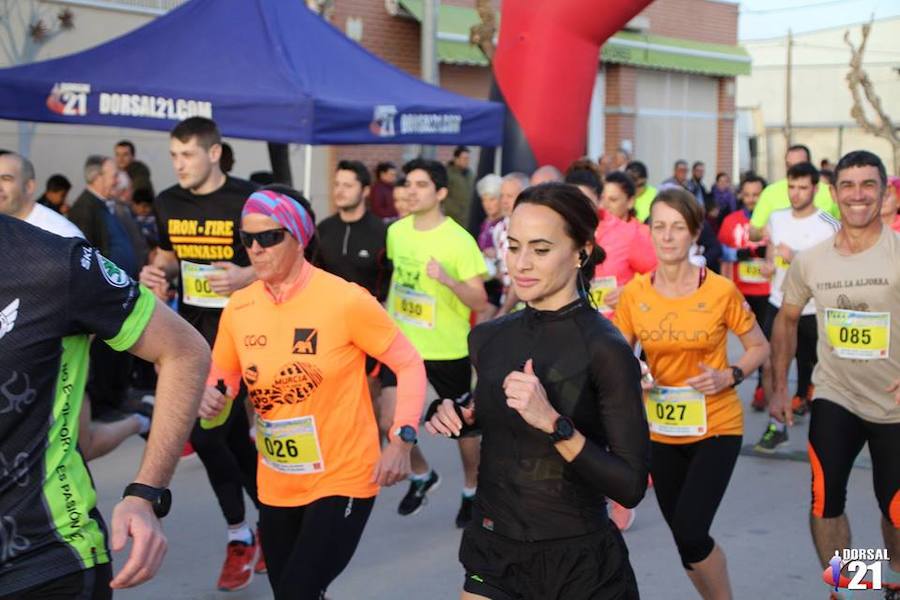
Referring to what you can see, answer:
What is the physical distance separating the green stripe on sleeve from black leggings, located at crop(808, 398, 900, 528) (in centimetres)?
314

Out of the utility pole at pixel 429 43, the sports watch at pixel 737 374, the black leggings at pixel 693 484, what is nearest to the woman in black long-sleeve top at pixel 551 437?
the black leggings at pixel 693 484

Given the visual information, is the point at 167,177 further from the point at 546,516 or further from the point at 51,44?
the point at 546,516

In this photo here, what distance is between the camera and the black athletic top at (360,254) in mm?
7375

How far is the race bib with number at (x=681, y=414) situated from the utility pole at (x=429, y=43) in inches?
→ 341

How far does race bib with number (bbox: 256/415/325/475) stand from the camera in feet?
13.4

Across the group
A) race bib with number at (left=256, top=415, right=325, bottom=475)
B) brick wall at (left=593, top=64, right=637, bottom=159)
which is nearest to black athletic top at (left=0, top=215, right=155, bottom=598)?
race bib with number at (left=256, top=415, right=325, bottom=475)

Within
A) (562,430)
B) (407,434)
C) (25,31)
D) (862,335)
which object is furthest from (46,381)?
(25,31)

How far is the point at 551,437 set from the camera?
306 cm

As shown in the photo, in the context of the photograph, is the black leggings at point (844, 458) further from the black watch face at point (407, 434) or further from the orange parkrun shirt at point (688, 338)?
the black watch face at point (407, 434)

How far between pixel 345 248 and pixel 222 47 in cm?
267

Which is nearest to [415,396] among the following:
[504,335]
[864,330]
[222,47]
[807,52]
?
[504,335]

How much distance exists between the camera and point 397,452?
3910mm

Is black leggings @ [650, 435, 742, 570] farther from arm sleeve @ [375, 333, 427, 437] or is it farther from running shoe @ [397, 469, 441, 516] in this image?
running shoe @ [397, 469, 441, 516]

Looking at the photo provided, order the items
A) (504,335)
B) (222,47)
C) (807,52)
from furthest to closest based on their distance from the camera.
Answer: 1. (807,52)
2. (222,47)
3. (504,335)
